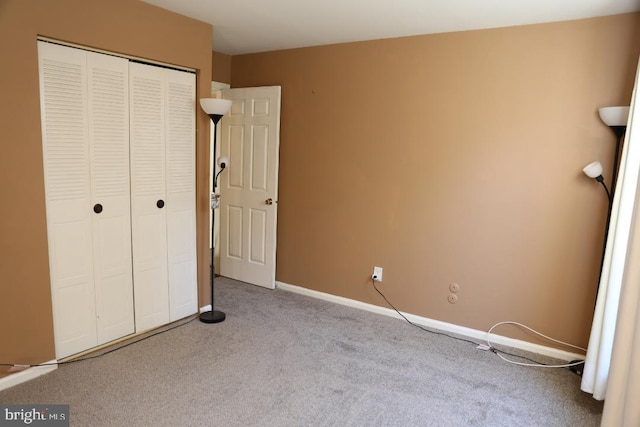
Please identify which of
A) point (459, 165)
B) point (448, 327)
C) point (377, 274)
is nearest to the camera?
point (459, 165)

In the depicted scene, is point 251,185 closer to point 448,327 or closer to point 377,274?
point 377,274

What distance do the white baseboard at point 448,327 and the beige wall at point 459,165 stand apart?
0.06m

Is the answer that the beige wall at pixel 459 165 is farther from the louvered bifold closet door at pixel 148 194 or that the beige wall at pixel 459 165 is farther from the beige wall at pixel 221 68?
the louvered bifold closet door at pixel 148 194

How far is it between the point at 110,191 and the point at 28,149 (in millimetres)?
570

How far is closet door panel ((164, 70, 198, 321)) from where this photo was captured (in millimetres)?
3197

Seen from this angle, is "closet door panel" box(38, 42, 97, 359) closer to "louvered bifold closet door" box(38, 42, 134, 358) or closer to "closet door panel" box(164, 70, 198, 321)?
"louvered bifold closet door" box(38, 42, 134, 358)

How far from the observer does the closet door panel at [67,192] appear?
8.20ft

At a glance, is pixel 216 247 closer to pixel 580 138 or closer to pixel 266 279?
pixel 266 279

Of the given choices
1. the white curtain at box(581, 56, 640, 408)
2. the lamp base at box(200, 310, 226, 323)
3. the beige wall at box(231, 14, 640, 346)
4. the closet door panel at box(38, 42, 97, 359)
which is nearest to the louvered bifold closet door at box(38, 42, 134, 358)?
the closet door panel at box(38, 42, 97, 359)

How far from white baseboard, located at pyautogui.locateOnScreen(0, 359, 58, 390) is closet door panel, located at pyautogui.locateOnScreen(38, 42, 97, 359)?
0.08 m

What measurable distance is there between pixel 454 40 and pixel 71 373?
139 inches

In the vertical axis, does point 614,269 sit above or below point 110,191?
below

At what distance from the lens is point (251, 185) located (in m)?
4.32

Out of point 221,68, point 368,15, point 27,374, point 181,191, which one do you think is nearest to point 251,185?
point 181,191
